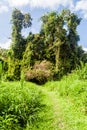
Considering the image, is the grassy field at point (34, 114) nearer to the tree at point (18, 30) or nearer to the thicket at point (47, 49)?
the thicket at point (47, 49)

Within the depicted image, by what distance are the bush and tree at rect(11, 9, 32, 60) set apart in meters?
3.95

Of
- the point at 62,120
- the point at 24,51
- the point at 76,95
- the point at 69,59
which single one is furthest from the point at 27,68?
the point at 62,120

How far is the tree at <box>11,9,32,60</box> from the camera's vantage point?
33.3 meters

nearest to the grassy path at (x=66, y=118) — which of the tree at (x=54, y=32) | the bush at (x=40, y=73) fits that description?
the bush at (x=40, y=73)

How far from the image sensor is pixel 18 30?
111 ft

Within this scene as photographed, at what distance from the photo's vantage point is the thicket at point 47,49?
3077 cm

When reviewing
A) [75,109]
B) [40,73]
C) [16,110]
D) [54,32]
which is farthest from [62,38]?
[16,110]

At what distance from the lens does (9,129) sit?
28.2 feet

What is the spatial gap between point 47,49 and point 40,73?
13.2ft

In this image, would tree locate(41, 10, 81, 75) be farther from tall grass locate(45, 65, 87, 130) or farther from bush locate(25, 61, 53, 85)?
tall grass locate(45, 65, 87, 130)

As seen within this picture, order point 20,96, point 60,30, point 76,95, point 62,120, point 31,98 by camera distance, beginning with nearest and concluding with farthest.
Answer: point 62,120 < point 20,96 < point 31,98 < point 76,95 < point 60,30

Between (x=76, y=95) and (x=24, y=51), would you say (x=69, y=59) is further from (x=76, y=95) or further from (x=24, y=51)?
(x=76, y=95)

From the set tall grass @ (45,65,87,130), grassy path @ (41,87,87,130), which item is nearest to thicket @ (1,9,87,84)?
tall grass @ (45,65,87,130)

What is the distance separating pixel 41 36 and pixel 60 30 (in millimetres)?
3177
